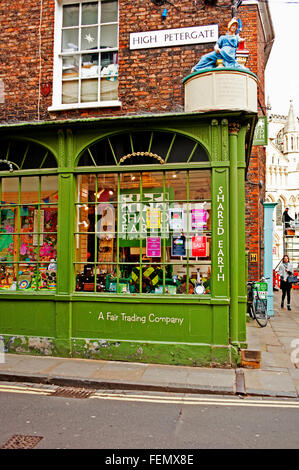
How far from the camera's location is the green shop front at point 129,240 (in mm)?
7359

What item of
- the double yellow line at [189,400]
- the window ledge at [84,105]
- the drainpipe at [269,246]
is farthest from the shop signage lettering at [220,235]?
the drainpipe at [269,246]

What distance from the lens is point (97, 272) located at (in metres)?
7.97

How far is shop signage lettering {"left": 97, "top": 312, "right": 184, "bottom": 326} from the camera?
7.41m

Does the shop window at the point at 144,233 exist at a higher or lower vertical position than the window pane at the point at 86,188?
lower

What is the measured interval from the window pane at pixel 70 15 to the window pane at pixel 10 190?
12.2ft

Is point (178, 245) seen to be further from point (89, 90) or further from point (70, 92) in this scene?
point (70, 92)

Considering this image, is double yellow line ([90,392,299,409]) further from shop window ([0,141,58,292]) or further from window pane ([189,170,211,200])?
window pane ([189,170,211,200])

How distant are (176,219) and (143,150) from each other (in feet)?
4.76

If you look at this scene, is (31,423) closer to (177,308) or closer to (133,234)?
(177,308)

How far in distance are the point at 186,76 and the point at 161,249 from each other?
11.1 ft

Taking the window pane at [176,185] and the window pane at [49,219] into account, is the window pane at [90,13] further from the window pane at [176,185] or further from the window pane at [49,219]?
the window pane at [49,219]

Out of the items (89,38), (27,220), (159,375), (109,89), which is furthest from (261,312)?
(89,38)

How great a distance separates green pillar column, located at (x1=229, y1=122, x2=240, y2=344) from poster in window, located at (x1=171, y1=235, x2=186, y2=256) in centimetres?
87

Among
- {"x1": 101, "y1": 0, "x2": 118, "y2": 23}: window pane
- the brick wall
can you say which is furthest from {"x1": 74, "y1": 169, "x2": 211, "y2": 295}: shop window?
{"x1": 101, "y1": 0, "x2": 118, "y2": 23}: window pane
